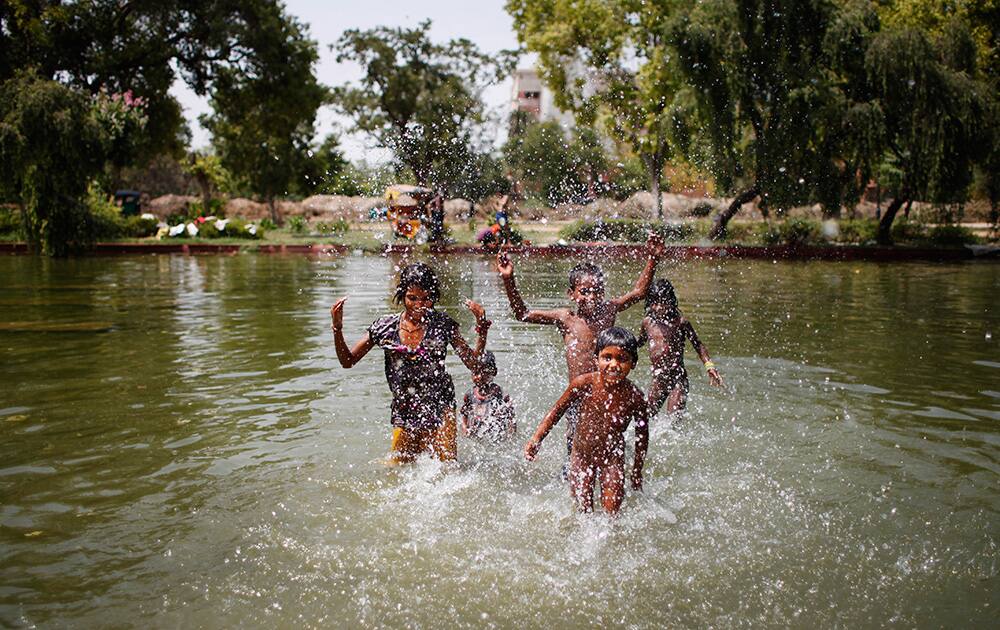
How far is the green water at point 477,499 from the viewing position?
12.2ft

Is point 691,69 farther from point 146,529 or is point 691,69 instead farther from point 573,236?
point 146,529

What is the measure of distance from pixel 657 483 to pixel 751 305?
367 inches

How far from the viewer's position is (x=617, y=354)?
14.6ft

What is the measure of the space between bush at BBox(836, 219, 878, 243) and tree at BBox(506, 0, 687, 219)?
7218 millimetres

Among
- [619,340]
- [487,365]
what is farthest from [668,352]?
[619,340]

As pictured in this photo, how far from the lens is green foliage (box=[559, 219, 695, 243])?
32.1 metres

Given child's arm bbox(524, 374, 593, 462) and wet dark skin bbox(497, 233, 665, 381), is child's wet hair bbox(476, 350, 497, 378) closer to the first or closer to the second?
wet dark skin bbox(497, 233, 665, 381)

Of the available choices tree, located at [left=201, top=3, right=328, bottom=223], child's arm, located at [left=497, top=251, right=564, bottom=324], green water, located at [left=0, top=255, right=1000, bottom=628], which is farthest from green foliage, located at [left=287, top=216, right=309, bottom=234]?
child's arm, located at [left=497, top=251, right=564, bottom=324]

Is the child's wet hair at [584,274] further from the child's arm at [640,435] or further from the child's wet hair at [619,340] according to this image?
the child's arm at [640,435]

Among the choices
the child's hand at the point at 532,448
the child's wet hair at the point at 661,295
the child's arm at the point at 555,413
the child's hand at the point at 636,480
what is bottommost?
the child's hand at the point at 636,480

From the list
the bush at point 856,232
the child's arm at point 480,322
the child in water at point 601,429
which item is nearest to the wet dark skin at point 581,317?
the child's arm at point 480,322

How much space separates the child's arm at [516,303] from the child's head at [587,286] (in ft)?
0.69

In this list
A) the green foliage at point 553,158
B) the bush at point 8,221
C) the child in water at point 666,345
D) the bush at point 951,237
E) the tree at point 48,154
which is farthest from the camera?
the green foliage at point 553,158

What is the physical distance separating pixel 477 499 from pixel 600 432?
92 cm
